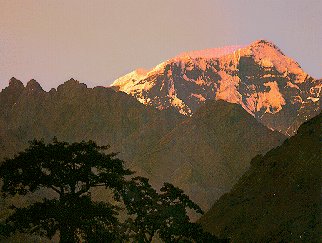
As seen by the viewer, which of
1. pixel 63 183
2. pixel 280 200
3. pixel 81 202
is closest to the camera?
pixel 81 202

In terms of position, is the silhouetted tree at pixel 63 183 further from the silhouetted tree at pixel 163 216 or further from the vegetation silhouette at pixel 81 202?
the silhouetted tree at pixel 163 216

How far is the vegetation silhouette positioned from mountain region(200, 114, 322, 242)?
34414 millimetres

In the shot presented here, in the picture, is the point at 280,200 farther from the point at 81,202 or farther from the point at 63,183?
the point at 63,183

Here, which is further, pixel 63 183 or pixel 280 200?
pixel 280 200

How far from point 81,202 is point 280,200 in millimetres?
49564

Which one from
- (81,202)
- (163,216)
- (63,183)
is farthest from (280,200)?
(63,183)

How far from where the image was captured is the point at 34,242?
110375mm

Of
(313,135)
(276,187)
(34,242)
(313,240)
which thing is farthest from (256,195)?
(34,242)

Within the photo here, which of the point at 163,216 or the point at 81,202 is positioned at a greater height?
the point at 81,202

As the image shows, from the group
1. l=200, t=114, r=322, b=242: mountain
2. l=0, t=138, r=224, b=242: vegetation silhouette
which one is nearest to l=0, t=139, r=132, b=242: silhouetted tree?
l=0, t=138, r=224, b=242: vegetation silhouette

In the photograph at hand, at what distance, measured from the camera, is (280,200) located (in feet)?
225

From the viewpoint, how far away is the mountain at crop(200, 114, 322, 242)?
2318 inches

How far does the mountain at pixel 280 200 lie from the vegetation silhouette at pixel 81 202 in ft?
113

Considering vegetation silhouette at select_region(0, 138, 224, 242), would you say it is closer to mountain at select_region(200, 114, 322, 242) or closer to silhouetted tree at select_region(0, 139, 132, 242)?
silhouetted tree at select_region(0, 139, 132, 242)
